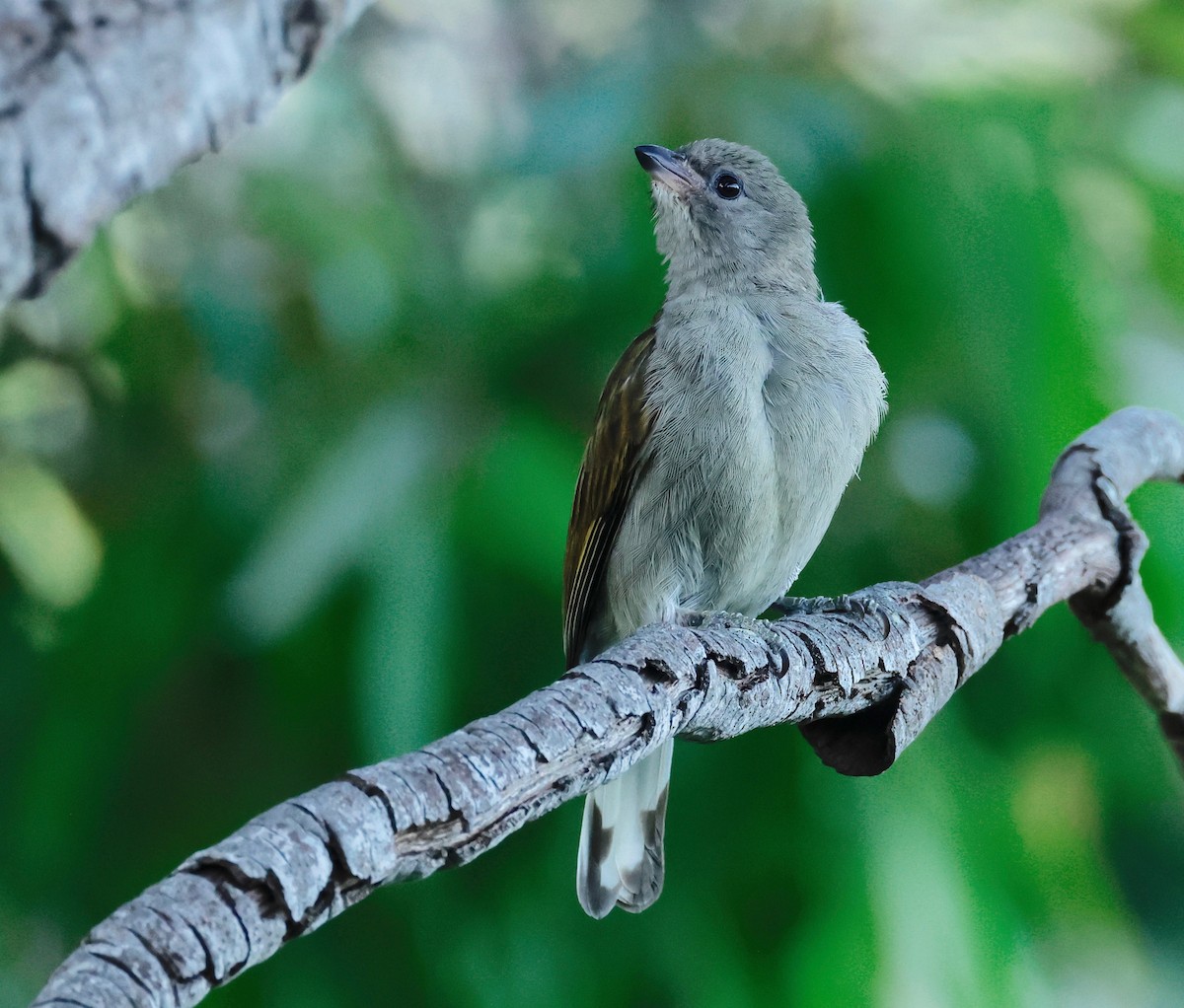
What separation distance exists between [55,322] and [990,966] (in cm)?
308

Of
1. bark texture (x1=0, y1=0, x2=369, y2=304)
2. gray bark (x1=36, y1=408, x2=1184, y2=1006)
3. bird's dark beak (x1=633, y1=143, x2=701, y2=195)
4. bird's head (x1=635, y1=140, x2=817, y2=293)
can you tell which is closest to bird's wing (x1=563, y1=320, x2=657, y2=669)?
bird's head (x1=635, y1=140, x2=817, y2=293)

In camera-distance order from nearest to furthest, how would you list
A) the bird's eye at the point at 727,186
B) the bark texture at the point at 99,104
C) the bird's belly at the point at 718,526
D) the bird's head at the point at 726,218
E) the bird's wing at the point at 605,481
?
1. the bark texture at the point at 99,104
2. the bird's belly at the point at 718,526
3. the bird's wing at the point at 605,481
4. the bird's head at the point at 726,218
5. the bird's eye at the point at 727,186

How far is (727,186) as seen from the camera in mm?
3164

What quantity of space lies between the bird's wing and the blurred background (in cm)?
45

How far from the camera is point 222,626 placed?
11.0 feet

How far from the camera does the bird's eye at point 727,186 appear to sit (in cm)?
315

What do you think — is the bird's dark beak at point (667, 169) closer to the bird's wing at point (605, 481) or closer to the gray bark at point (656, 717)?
the bird's wing at point (605, 481)

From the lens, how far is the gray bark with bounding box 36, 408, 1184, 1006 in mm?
996

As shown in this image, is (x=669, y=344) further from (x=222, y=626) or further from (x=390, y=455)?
(x=222, y=626)

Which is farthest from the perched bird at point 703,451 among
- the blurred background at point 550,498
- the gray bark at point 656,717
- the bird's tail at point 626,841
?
the blurred background at point 550,498

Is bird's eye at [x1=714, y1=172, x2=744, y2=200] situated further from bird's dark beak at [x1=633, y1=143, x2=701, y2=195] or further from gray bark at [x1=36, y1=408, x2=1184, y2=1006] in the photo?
gray bark at [x1=36, y1=408, x2=1184, y2=1006]

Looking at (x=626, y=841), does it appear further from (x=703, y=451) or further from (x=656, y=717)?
(x=656, y=717)

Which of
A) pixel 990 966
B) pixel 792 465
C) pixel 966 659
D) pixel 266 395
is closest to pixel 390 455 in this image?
pixel 266 395

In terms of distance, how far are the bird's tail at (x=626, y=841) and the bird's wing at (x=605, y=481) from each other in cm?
34
